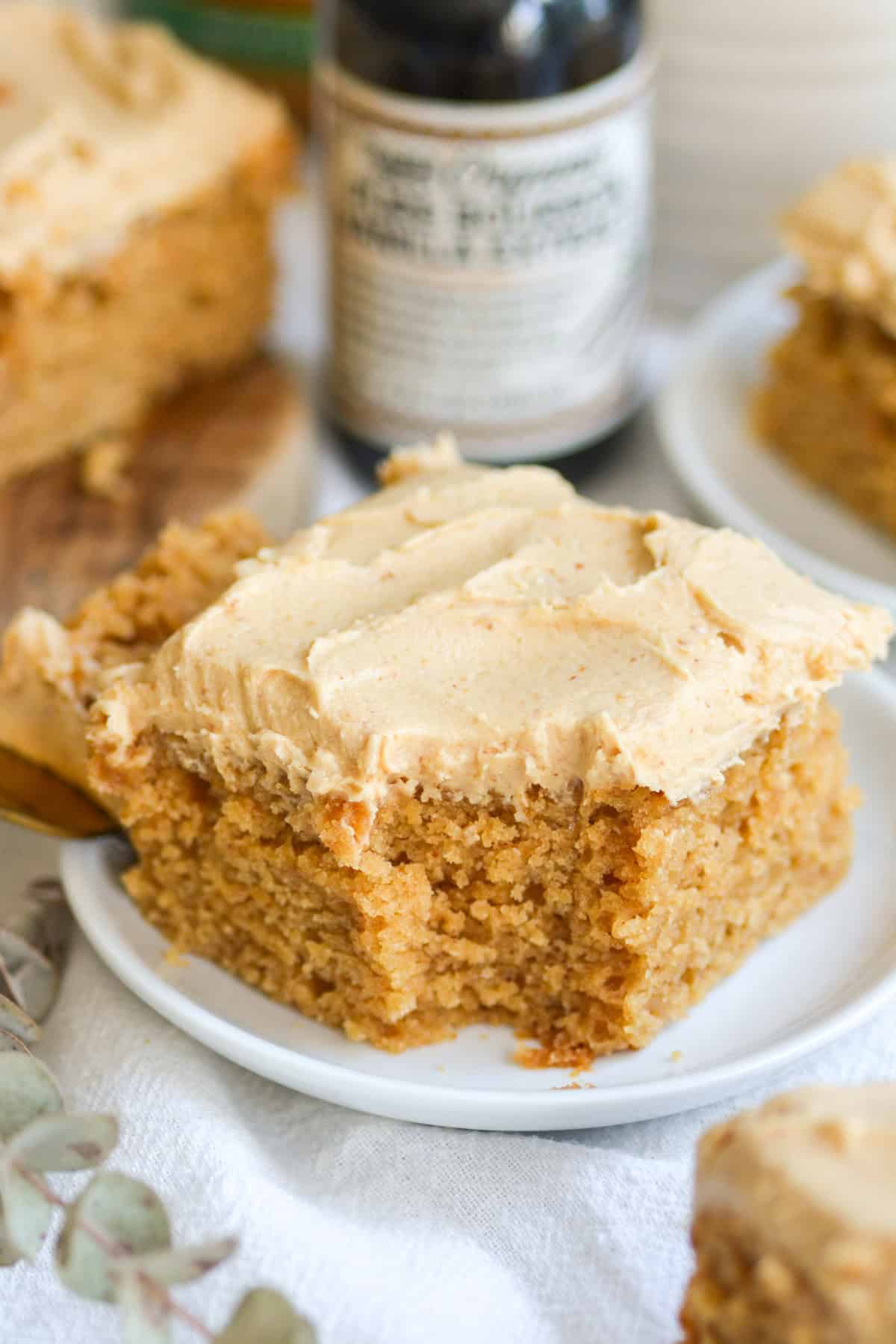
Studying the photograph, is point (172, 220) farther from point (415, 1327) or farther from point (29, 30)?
point (415, 1327)

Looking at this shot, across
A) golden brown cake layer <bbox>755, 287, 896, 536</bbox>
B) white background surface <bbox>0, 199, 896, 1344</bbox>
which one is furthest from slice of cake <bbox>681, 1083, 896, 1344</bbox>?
golden brown cake layer <bbox>755, 287, 896, 536</bbox>

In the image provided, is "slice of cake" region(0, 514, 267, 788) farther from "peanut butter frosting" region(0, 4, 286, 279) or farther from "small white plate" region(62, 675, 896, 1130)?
"peanut butter frosting" region(0, 4, 286, 279)

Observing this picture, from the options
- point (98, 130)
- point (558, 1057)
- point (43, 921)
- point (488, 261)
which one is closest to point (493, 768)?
point (558, 1057)

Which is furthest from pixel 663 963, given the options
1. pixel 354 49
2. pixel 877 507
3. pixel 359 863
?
pixel 354 49

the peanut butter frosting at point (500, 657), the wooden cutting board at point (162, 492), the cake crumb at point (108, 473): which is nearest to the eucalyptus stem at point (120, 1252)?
the peanut butter frosting at point (500, 657)

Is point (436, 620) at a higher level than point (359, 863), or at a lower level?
higher

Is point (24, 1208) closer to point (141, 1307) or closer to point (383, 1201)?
point (141, 1307)
